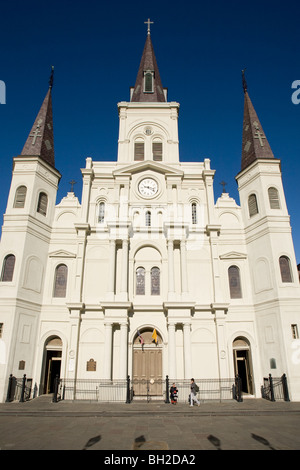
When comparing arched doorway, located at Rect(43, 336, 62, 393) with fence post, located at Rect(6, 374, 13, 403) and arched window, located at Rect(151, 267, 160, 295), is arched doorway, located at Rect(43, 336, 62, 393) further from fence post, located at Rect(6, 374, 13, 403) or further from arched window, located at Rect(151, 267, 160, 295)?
arched window, located at Rect(151, 267, 160, 295)

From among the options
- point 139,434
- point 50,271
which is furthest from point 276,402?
point 50,271

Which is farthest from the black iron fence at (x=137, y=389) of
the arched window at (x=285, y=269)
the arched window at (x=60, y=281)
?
the arched window at (x=285, y=269)

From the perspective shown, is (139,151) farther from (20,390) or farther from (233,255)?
(20,390)

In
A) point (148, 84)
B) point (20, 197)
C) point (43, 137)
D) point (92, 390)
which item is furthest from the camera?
point (148, 84)

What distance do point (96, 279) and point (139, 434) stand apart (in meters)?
12.6

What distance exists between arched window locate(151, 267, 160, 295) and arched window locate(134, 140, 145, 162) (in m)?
9.83

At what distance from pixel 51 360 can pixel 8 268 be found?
668cm

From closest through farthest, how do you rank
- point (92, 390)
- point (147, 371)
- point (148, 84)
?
point (92, 390) < point (147, 371) < point (148, 84)

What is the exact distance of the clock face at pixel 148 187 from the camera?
2444cm

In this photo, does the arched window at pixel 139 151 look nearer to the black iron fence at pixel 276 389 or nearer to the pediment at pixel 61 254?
the pediment at pixel 61 254

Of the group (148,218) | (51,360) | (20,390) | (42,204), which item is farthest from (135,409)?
(42,204)

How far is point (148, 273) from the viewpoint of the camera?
22.0 metres

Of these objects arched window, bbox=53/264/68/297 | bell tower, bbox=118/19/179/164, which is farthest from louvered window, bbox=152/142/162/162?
arched window, bbox=53/264/68/297

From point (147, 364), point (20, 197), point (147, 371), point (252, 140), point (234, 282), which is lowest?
point (147, 371)
